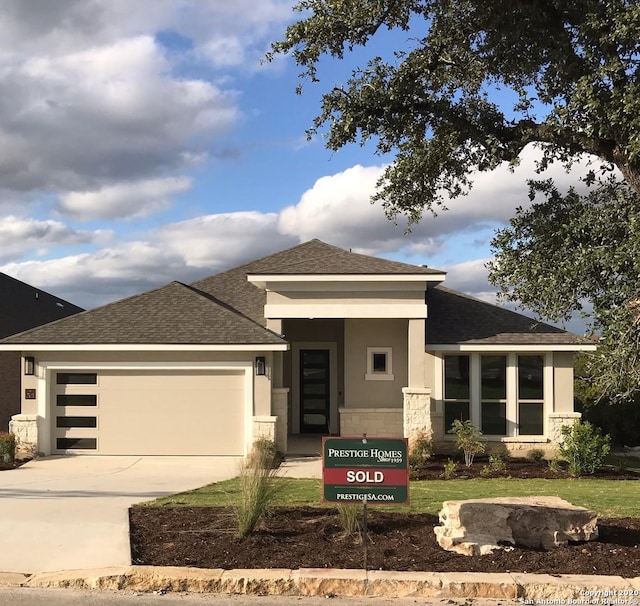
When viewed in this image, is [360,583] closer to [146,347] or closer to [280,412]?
[280,412]

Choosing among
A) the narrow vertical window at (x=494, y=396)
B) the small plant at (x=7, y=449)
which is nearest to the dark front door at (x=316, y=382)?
the narrow vertical window at (x=494, y=396)

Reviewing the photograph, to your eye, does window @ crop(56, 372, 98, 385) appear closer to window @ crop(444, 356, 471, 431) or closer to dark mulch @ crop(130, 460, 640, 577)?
dark mulch @ crop(130, 460, 640, 577)

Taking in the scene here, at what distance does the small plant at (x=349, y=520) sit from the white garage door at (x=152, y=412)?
796 centimetres

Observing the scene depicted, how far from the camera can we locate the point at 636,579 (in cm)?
600

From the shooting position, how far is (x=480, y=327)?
16250 millimetres

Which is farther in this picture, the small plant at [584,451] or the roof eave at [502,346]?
the roof eave at [502,346]

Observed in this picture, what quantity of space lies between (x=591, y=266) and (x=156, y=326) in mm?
10633

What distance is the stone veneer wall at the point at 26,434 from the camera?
14.8m

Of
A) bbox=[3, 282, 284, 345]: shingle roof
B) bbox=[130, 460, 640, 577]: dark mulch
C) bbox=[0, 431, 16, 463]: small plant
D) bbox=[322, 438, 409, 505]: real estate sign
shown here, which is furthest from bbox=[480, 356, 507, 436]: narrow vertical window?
bbox=[0, 431, 16, 463]: small plant

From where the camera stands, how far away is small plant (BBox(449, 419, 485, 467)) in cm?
1419

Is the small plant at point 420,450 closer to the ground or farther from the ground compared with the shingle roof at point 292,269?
closer to the ground

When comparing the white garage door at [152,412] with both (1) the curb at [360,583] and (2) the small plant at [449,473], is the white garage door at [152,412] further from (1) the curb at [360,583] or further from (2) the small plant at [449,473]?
(1) the curb at [360,583]

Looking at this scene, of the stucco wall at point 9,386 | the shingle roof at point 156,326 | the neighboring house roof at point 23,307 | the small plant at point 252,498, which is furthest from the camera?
the neighboring house roof at point 23,307

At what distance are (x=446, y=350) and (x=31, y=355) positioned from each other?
31.6 feet
